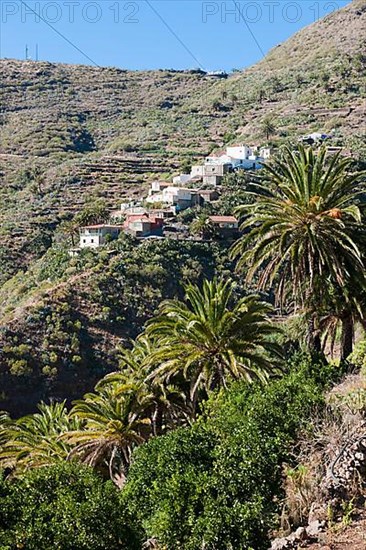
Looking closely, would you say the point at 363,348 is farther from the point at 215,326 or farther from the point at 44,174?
the point at 44,174

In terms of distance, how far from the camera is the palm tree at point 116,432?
14672 mm

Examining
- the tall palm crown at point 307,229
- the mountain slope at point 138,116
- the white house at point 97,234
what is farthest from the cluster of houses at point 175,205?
the tall palm crown at point 307,229

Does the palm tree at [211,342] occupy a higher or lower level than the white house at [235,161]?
lower

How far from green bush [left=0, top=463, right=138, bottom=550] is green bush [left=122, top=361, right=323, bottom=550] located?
913 millimetres

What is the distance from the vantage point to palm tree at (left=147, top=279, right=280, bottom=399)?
13.3 metres

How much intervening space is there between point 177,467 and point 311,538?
2584 mm

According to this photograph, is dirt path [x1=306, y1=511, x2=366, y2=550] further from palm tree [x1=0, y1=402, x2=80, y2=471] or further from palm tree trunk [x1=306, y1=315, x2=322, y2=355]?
palm tree [x1=0, y1=402, x2=80, y2=471]

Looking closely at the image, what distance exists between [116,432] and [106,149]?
303ft

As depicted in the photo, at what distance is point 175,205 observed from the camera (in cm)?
6481

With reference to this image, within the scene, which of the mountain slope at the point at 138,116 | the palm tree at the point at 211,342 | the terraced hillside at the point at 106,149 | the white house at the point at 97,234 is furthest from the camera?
the mountain slope at the point at 138,116

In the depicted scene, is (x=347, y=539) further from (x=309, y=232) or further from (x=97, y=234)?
(x=97, y=234)

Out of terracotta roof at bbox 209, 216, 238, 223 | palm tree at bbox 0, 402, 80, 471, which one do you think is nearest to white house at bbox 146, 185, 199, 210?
terracotta roof at bbox 209, 216, 238, 223

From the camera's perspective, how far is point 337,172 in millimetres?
13508

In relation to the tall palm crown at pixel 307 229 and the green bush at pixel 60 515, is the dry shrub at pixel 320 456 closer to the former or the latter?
the green bush at pixel 60 515
